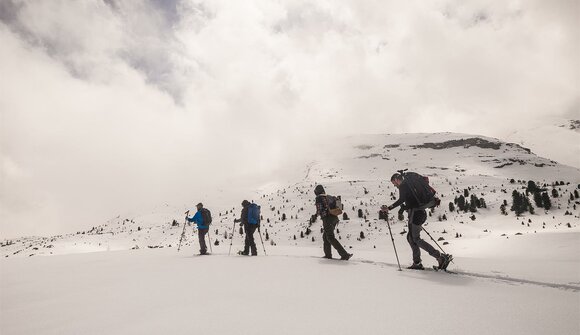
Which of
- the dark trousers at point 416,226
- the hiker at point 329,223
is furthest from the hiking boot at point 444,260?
the hiker at point 329,223

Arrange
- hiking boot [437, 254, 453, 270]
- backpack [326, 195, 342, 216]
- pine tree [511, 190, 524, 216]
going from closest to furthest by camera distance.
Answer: hiking boot [437, 254, 453, 270]
backpack [326, 195, 342, 216]
pine tree [511, 190, 524, 216]

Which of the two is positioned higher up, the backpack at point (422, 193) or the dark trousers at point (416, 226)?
the backpack at point (422, 193)

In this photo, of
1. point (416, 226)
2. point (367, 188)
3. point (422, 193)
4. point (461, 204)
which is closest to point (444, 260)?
point (416, 226)

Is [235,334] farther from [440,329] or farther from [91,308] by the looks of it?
[91,308]

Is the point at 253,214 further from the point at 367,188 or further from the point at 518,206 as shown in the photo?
the point at 367,188

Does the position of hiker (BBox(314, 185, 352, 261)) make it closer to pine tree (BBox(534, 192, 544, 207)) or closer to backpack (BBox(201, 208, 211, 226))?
backpack (BBox(201, 208, 211, 226))

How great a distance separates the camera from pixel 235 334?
2.82 m

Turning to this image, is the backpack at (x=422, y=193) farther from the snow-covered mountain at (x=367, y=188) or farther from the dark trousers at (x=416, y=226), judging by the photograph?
the snow-covered mountain at (x=367, y=188)

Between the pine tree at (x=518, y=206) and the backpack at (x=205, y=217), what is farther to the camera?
the pine tree at (x=518, y=206)

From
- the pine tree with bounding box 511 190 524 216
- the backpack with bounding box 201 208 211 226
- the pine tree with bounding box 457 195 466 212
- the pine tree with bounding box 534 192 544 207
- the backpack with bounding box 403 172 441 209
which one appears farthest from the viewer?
the pine tree with bounding box 457 195 466 212

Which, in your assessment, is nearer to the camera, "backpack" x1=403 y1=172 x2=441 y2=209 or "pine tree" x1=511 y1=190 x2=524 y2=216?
"backpack" x1=403 y1=172 x2=441 y2=209

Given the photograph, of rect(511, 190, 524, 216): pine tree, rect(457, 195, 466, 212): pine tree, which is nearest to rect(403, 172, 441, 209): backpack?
rect(511, 190, 524, 216): pine tree

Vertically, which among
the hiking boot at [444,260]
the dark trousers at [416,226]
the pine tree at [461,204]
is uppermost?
the pine tree at [461,204]

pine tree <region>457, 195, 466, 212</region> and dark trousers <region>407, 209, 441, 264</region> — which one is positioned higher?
pine tree <region>457, 195, 466, 212</region>
